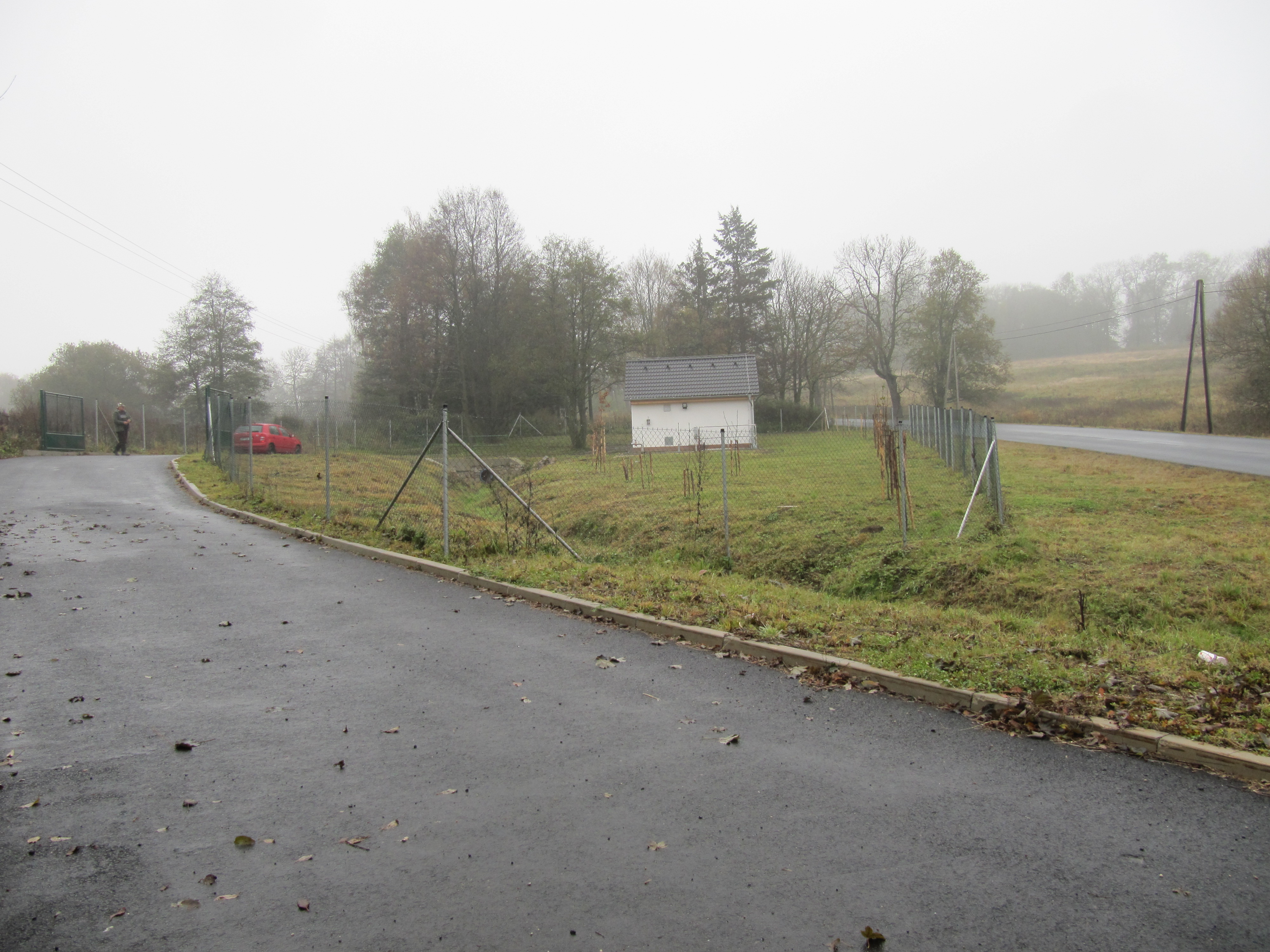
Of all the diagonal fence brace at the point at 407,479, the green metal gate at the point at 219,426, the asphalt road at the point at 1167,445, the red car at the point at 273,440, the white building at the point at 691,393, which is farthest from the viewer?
the white building at the point at 691,393

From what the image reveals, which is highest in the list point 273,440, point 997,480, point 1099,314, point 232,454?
point 1099,314

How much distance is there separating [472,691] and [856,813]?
2.93 meters

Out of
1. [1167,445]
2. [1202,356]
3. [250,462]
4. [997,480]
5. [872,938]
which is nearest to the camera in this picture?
[872,938]

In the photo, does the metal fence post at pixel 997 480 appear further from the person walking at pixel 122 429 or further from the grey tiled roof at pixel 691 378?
the grey tiled roof at pixel 691 378

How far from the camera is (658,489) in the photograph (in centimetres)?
1808

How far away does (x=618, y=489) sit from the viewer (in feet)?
61.1

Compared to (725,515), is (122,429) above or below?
above

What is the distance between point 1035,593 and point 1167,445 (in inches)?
827

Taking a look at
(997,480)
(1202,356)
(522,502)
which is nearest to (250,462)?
(522,502)

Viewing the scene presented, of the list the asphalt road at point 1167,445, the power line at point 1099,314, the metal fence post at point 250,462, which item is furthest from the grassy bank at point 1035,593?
the power line at point 1099,314

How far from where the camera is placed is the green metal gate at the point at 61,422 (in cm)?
2822

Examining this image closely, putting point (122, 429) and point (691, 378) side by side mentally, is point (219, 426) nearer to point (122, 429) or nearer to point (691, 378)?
point (122, 429)

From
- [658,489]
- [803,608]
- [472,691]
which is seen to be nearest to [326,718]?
[472,691]

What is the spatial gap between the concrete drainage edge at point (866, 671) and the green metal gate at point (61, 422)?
24027 millimetres
